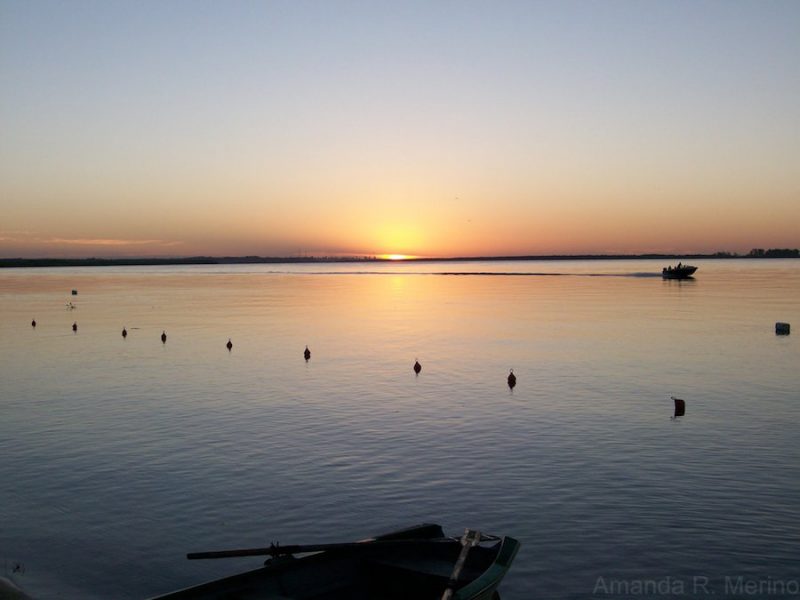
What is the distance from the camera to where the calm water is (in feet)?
49.4

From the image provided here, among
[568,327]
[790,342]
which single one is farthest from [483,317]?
[790,342]

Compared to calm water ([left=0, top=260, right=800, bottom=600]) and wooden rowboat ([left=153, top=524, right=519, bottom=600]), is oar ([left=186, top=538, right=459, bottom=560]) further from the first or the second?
calm water ([left=0, top=260, right=800, bottom=600])

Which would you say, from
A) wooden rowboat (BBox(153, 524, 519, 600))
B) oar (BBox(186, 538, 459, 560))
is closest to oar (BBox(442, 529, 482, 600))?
wooden rowboat (BBox(153, 524, 519, 600))

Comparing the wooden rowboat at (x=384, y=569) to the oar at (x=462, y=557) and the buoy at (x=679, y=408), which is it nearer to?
the oar at (x=462, y=557)

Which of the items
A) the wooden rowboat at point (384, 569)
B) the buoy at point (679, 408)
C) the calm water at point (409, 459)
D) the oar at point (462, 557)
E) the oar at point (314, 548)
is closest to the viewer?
the oar at point (462, 557)

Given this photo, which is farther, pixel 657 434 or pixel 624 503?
pixel 657 434

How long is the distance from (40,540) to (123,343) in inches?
1561

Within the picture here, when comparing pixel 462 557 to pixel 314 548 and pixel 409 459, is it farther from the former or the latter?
pixel 409 459

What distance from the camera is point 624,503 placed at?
58.7 feet

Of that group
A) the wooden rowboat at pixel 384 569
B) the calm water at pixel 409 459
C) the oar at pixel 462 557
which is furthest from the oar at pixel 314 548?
the calm water at pixel 409 459

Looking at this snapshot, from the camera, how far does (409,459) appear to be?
Result: 22.0 meters

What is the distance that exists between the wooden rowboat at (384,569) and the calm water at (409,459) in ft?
6.74

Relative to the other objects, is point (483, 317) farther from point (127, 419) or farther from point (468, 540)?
point (468, 540)

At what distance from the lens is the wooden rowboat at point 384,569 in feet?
36.4
